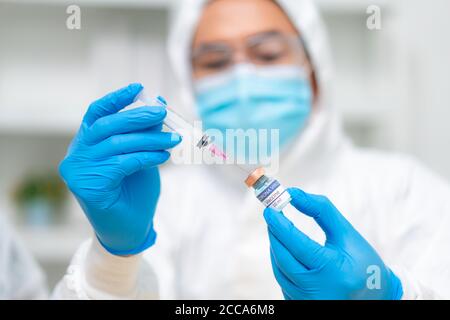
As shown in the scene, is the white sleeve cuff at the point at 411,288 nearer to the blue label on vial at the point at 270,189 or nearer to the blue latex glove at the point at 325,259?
the blue latex glove at the point at 325,259

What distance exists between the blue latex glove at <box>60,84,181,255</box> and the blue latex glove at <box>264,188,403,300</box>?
0.21 metres

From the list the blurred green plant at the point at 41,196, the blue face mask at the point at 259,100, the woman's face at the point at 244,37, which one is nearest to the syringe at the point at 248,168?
the blue face mask at the point at 259,100

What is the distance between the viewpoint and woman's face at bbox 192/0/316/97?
3.54ft

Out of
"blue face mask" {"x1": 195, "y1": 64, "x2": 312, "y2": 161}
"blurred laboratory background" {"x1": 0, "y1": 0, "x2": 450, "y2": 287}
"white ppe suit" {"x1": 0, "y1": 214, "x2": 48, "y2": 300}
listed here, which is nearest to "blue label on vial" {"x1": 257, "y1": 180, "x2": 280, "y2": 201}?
"blue face mask" {"x1": 195, "y1": 64, "x2": 312, "y2": 161}

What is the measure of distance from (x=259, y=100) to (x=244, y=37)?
0.15 metres

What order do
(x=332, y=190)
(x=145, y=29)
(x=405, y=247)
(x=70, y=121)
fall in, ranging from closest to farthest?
(x=405, y=247), (x=332, y=190), (x=70, y=121), (x=145, y=29)

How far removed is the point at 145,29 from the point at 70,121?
1.45 feet

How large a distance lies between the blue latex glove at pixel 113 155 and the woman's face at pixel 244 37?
0.42 m

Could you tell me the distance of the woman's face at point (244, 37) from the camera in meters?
1.08

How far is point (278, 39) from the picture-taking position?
111 cm

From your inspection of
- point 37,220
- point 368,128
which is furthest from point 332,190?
point 37,220

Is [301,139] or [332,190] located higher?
[301,139]

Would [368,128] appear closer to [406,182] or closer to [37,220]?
[406,182]

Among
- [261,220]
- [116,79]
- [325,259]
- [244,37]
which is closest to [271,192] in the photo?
[325,259]
